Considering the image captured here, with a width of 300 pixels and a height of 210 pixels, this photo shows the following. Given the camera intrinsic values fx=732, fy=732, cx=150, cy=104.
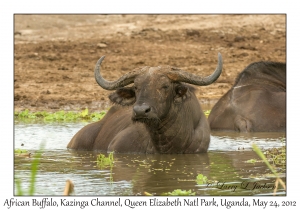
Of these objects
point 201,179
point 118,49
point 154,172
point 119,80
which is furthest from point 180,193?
point 118,49

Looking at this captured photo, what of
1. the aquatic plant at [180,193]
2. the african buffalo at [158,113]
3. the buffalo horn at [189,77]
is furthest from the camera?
the buffalo horn at [189,77]

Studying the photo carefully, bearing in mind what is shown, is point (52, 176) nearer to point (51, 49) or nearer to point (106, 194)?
point (106, 194)

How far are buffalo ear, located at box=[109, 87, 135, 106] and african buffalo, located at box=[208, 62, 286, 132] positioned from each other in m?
3.72

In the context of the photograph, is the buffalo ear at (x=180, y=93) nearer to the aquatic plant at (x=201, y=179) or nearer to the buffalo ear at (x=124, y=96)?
the buffalo ear at (x=124, y=96)

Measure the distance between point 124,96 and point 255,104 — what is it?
407 centimetres

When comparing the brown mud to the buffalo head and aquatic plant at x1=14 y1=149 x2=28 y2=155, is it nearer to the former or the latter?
aquatic plant at x1=14 y1=149 x2=28 y2=155

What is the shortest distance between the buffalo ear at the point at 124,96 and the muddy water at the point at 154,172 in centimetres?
77

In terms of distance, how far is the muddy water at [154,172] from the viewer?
25.4 ft

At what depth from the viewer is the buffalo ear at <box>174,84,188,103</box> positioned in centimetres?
995

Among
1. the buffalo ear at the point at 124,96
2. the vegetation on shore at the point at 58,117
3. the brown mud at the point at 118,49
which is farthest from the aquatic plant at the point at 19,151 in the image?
the brown mud at the point at 118,49

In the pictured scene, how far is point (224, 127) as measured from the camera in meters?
13.6

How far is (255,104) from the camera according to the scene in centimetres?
1353

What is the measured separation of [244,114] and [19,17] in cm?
1473

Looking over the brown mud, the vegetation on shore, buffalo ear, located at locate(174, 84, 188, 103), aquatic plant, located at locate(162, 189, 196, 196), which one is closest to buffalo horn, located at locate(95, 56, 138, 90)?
buffalo ear, located at locate(174, 84, 188, 103)
